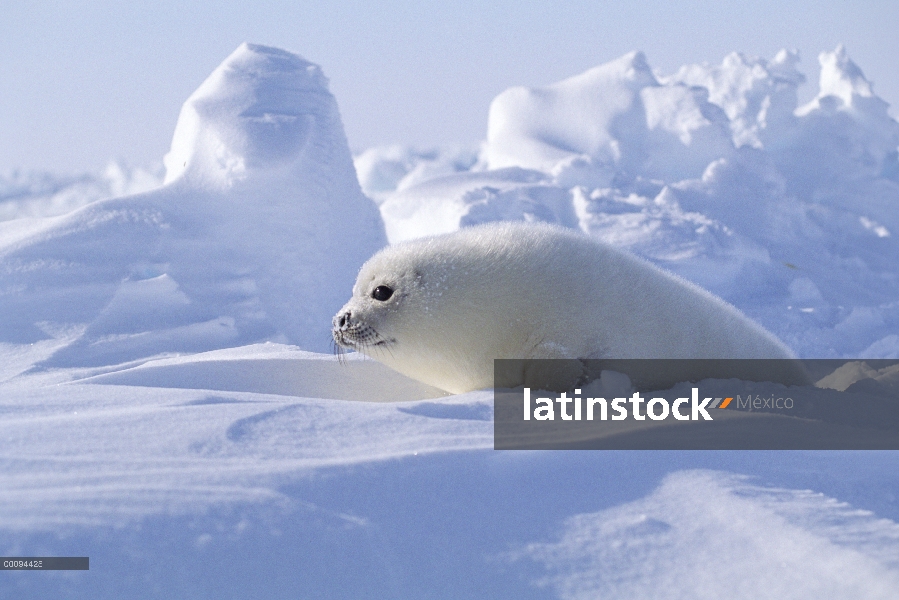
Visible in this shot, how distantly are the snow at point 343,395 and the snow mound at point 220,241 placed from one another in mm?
27

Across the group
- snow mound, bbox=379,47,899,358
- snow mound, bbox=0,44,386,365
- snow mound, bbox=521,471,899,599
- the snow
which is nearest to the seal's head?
the snow

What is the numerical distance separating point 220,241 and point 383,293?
13.6 ft

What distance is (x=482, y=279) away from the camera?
12.6ft

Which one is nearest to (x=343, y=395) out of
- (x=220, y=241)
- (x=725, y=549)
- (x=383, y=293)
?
(x=383, y=293)

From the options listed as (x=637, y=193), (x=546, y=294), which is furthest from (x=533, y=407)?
(x=637, y=193)

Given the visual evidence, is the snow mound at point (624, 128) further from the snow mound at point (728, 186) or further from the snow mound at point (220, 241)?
the snow mound at point (220, 241)

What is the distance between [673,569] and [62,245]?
6.09 metres

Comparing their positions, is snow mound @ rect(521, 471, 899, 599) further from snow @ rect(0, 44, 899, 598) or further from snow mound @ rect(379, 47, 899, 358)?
snow mound @ rect(379, 47, 899, 358)

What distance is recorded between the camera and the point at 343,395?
3.95 meters

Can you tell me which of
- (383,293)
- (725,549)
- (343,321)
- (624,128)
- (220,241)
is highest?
(624,128)

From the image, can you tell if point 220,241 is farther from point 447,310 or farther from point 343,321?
point 447,310

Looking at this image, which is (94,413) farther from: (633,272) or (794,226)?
(794,226)

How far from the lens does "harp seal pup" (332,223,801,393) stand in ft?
12.2

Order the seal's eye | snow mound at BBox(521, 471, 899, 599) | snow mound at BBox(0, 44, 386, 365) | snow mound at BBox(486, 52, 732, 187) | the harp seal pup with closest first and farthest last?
1. snow mound at BBox(521, 471, 899, 599)
2. the harp seal pup
3. the seal's eye
4. snow mound at BBox(0, 44, 386, 365)
5. snow mound at BBox(486, 52, 732, 187)
